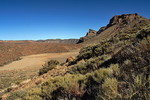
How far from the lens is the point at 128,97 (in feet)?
7.39

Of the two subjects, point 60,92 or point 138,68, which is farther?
point 60,92

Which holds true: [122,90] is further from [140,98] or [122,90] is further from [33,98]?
[33,98]

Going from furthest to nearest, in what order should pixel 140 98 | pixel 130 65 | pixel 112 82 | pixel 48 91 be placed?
pixel 48 91 < pixel 130 65 < pixel 112 82 < pixel 140 98

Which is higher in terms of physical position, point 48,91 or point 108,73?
point 108,73

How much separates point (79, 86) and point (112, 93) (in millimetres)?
1793

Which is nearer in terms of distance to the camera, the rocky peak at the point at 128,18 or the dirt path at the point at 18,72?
the dirt path at the point at 18,72

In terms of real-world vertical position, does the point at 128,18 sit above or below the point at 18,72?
above

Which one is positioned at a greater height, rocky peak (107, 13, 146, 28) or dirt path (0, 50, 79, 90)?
rocky peak (107, 13, 146, 28)

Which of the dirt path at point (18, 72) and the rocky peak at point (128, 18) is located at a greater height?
the rocky peak at point (128, 18)

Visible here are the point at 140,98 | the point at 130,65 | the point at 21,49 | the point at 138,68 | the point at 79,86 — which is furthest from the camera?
the point at 21,49

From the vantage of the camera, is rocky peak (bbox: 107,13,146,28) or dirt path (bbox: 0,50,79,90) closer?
dirt path (bbox: 0,50,79,90)

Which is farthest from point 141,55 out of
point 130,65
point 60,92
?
point 60,92

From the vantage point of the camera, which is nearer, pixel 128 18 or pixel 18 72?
pixel 18 72

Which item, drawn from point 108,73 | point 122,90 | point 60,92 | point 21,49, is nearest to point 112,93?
point 122,90
